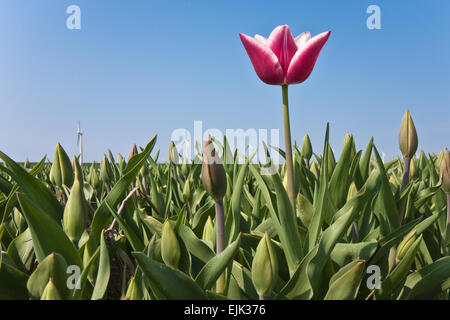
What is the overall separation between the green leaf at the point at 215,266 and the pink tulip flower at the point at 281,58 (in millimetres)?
483

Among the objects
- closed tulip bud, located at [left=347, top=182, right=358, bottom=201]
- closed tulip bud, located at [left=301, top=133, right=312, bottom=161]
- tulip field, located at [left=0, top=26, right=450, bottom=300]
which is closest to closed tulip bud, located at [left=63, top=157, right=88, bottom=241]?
tulip field, located at [left=0, top=26, right=450, bottom=300]

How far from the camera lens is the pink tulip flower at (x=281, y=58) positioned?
3.26ft

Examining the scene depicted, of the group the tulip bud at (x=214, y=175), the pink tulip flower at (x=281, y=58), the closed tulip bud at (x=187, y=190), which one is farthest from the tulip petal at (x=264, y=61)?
the closed tulip bud at (x=187, y=190)

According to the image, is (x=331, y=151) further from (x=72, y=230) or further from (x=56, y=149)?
(x=72, y=230)

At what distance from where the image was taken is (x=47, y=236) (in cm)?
85

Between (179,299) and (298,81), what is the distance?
2.01 feet

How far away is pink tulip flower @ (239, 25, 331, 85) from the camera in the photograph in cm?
99

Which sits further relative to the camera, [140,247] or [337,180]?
[337,180]

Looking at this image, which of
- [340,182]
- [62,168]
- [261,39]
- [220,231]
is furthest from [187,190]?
[220,231]

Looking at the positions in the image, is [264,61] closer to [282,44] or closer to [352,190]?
[282,44]

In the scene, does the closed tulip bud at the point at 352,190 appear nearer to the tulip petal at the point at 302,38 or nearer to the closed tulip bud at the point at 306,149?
the tulip petal at the point at 302,38

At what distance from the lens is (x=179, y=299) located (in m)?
0.70

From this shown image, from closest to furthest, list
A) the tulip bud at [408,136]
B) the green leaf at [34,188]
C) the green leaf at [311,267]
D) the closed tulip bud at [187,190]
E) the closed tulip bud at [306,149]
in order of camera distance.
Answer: the green leaf at [311,267]
the green leaf at [34,188]
the tulip bud at [408,136]
the closed tulip bud at [187,190]
the closed tulip bud at [306,149]
